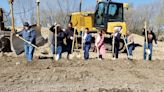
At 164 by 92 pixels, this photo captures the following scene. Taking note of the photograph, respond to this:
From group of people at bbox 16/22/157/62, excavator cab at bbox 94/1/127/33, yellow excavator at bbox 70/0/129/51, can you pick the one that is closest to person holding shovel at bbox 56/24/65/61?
group of people at bbox 16/22/157/62

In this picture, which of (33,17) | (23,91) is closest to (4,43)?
(23,91)

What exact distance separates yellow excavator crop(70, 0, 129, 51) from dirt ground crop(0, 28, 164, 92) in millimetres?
12303

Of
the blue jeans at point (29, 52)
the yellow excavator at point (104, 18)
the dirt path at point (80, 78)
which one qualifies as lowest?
the dirt path at point (80, 78)

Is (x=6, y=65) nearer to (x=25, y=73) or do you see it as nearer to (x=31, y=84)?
(x=25, y=73)

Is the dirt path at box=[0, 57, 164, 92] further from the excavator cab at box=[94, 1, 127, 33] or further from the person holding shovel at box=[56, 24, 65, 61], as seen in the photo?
the excavator cab at box=[94, 1, 127, 33]

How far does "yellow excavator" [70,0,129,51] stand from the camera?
94.5 feet

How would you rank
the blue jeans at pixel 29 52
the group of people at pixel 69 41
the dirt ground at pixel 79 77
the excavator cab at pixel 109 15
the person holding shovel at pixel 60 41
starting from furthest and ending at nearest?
the excavator cab at pixel 109 15, the person holding shovel at pixel 60 41, the group of people at pixel 69 41, the blue jeans at pixel 29 52, the dirt ground at pixel 79 77

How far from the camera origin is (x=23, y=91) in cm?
1147

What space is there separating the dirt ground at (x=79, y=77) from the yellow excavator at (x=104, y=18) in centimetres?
1230

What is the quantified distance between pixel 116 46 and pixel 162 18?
215 ft

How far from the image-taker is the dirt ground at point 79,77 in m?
12.0

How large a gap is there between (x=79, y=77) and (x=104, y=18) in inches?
634

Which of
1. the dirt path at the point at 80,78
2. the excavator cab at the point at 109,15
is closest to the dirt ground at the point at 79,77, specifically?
the dirt path at the point at 80,78

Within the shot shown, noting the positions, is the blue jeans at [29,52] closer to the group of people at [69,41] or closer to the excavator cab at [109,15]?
the group of people at [69,41]
